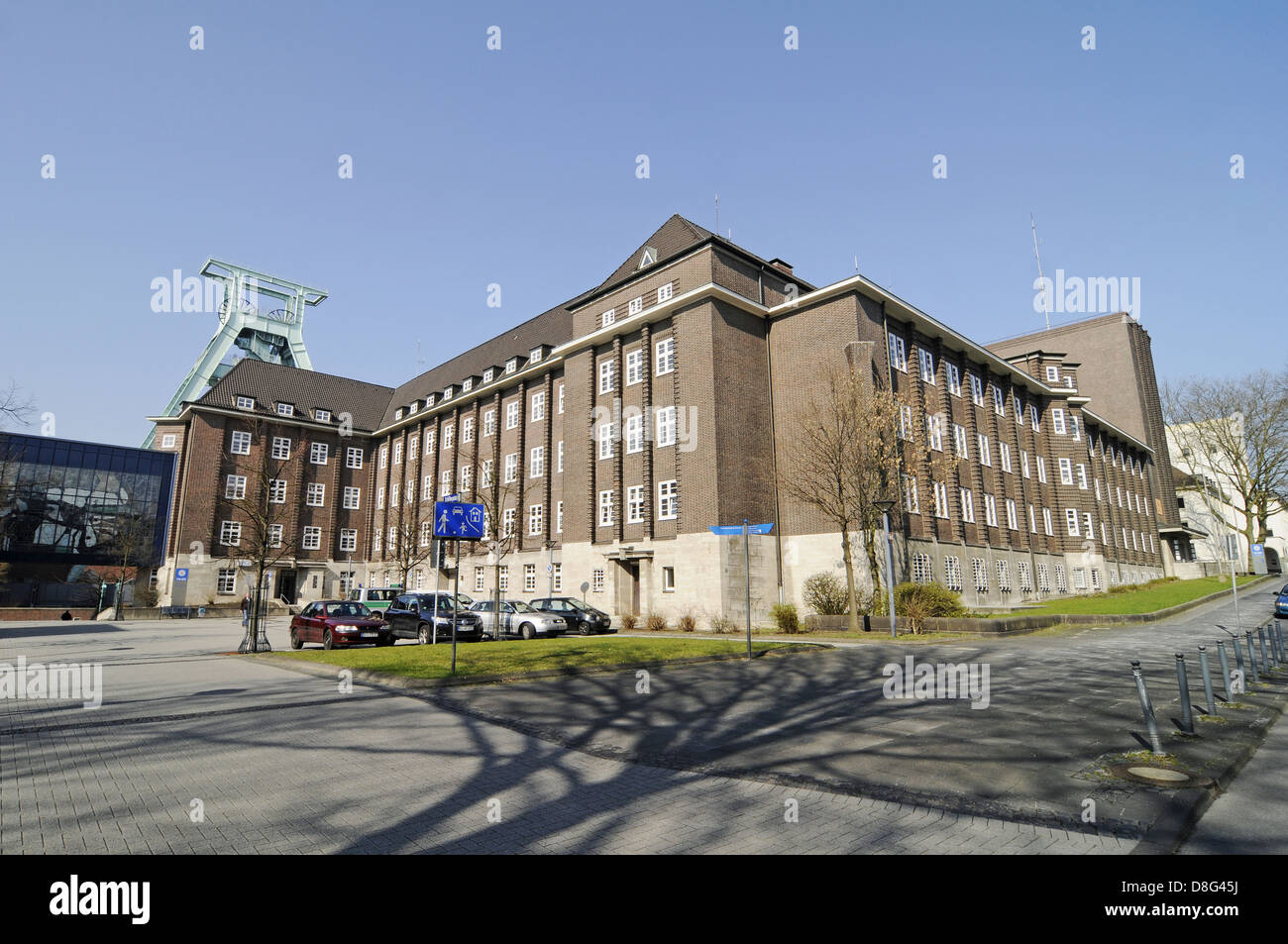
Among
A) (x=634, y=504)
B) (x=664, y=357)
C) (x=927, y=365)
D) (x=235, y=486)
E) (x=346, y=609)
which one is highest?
(x=927, y=365)

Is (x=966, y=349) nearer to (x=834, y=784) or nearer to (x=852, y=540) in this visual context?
(x=852, y=540)

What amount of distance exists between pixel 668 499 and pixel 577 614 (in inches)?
289

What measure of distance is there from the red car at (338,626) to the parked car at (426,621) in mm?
723

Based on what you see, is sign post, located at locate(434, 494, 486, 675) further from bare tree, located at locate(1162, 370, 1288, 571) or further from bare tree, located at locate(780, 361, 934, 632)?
bare tree, located at locate(1162, 370, 1288, 571)

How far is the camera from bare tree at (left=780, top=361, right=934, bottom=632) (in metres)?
27.2

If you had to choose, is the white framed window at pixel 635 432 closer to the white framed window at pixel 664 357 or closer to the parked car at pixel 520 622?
the white framed window at pixel 664 357

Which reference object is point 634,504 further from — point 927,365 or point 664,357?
point 927,365

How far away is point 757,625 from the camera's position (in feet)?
97.1

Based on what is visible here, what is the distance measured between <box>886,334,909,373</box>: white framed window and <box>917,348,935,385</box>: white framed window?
123 centimetres

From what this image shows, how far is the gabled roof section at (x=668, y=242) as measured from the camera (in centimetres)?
3491

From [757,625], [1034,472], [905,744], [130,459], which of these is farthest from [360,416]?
[905,744]

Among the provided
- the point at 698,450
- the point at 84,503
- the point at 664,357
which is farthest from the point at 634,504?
the point at 84,503

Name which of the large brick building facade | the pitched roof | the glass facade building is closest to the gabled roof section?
the large brick building facade

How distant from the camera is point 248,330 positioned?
80.8m
